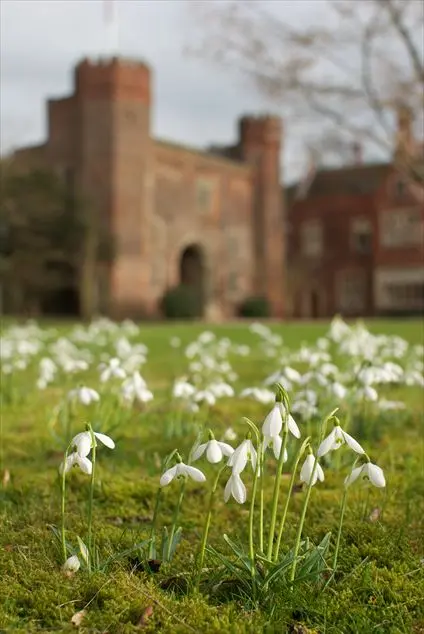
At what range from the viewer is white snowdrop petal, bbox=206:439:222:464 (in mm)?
2822

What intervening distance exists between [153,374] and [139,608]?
7463mm

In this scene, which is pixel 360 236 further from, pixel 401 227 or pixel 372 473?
pixel 372 473

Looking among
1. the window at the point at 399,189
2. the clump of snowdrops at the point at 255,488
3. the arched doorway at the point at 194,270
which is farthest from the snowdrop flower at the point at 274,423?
the window at the point at 399,189

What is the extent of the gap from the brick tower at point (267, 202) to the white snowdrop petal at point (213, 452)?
133 ft

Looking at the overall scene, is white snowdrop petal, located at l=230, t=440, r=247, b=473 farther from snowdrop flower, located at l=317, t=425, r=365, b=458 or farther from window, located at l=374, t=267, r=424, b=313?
window, located at l=374, t=267, r=424, b=313

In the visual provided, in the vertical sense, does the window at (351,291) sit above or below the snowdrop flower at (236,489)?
above

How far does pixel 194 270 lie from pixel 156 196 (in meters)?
4.73

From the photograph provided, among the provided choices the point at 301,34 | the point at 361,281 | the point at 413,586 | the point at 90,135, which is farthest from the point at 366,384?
the point at 361,281

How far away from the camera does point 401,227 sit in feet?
152

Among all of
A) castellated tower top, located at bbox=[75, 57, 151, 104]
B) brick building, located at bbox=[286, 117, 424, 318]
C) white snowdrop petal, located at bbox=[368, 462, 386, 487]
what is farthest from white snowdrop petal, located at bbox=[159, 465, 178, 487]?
brick building, located at bbox=[286, 117, 424, 318]

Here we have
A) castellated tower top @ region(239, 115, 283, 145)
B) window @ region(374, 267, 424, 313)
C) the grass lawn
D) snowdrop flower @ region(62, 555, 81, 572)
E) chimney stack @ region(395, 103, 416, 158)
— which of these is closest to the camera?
the grass lawn

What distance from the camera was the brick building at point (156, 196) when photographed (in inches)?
1403

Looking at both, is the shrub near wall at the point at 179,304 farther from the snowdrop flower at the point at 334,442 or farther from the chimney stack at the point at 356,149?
the snowdrop flower at the point at 334,442

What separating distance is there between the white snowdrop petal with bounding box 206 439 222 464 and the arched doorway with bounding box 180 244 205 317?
3662 centimetres
